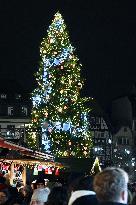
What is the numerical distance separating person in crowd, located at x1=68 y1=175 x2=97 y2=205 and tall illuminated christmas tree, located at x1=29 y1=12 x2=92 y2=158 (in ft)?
136

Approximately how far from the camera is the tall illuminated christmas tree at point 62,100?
4725cm

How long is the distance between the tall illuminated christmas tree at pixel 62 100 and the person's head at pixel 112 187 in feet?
139

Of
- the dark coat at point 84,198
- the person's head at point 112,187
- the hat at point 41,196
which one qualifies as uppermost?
the person's head at point 112,187

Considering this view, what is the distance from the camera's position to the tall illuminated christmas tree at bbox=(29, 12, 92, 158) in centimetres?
4725

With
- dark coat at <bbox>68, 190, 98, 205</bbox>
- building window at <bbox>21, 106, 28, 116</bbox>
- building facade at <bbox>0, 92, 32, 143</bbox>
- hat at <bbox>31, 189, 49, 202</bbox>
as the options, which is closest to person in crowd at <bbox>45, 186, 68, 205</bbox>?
hat at <bbox>31, 189, 49, 202</bbox>

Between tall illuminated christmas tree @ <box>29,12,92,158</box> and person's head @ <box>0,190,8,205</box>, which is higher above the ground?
tall illuminated christmas tree @ <box>29,12,92,158</box>

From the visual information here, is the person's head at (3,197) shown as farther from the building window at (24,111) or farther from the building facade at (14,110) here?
the building window at (24,111)

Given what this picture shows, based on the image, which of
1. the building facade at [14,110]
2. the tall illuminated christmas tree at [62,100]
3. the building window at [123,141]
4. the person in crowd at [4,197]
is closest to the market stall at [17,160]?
the person in crowd at [4,197]

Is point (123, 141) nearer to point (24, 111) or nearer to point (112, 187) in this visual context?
point (24, 111)

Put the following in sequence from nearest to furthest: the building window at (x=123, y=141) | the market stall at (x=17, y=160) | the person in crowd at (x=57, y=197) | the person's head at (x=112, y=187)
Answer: the person's head at (x=112, y=187) < the person in crowd at (x=57, y=197) < the market stall at (x=17, y=160) < the building window at (x=123, y=141)

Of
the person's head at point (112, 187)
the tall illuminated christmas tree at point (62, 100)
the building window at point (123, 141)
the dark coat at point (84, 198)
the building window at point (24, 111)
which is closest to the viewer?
the person's head at point (112, 187)

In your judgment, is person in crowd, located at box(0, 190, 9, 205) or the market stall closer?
person in crowd, located at box(0, 190, 9, 205)

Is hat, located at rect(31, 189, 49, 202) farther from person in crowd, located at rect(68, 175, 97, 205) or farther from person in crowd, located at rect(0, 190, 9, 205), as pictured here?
person in crowd, located at rect(68, 175, 97, 205)

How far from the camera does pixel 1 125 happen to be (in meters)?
92.2
